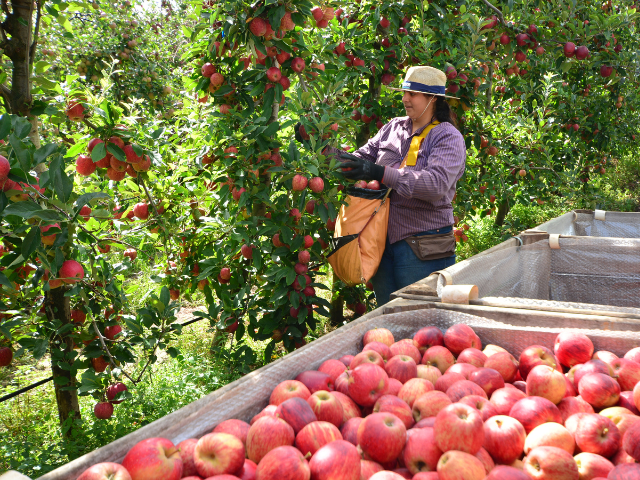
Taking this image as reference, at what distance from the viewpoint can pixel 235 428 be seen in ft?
3.46

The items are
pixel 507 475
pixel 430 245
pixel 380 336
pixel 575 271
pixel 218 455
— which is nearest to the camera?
pixel 507 475

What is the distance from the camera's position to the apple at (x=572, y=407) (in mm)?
1183

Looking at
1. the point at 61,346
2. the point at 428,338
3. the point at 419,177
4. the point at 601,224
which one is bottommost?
the point at 61,346

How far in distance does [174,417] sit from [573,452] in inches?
34.3

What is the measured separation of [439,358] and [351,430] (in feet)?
1.39

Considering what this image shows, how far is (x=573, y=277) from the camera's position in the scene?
2658mm

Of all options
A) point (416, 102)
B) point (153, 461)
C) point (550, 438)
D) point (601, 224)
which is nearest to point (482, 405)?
point (550, 438)

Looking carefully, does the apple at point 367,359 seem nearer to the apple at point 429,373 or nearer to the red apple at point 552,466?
the apple at point 429,373

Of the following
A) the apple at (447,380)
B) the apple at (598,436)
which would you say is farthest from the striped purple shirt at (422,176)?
the apple at (598,436)

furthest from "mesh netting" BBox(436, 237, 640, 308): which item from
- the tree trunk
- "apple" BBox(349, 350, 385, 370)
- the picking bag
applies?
the tree trunk

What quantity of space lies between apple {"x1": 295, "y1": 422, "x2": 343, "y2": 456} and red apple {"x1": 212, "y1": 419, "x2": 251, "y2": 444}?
0.39ft

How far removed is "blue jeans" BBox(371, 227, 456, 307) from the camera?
2438mm

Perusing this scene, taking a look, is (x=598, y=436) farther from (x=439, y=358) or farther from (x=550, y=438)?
(x=439, y=358)

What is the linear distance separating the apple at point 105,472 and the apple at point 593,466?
881mm
